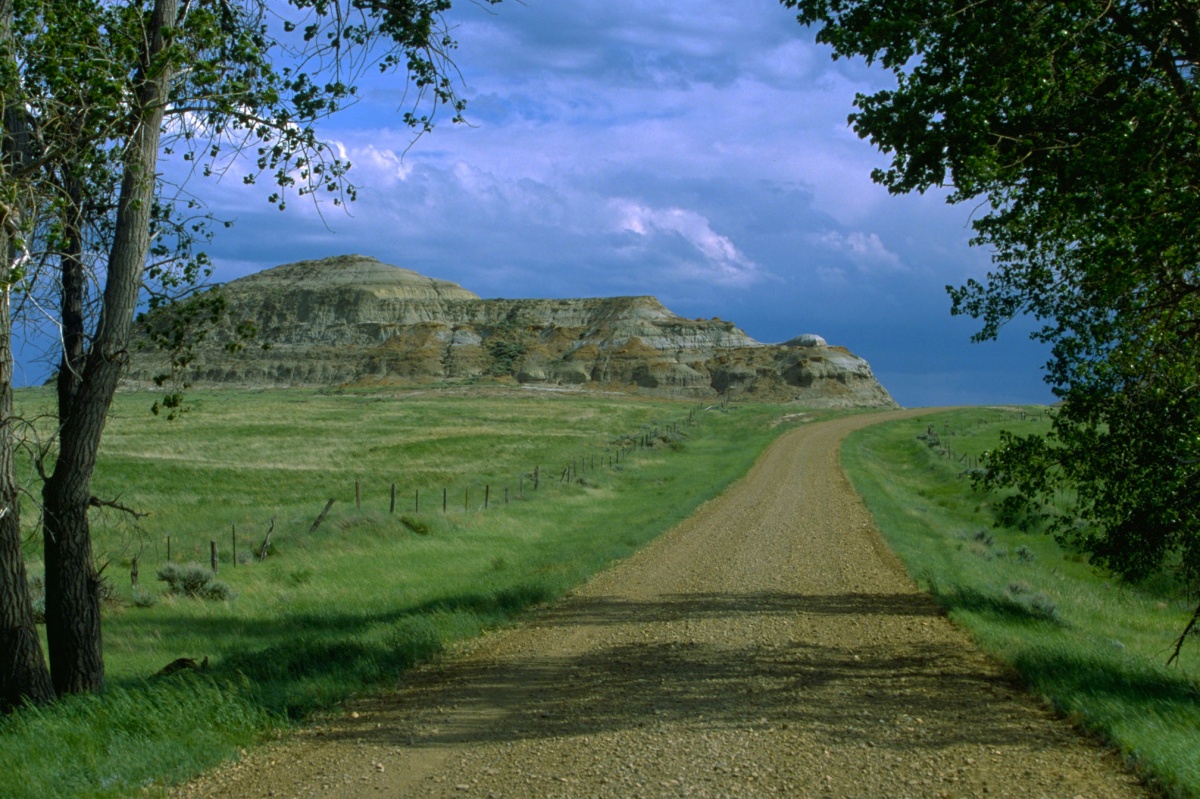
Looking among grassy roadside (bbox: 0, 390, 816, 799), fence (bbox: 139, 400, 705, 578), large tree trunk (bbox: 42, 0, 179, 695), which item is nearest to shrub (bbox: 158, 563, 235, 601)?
Answer: grassy roadside (bbox: 0, 390, 816, 799)

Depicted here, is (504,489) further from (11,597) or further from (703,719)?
(703,719)

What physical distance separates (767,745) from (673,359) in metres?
117

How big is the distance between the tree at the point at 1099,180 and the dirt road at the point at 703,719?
2.39m

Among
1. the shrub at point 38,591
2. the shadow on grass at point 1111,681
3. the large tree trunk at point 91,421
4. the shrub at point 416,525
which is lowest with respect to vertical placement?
the shrub at point 38,591

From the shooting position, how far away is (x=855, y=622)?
35.2ft

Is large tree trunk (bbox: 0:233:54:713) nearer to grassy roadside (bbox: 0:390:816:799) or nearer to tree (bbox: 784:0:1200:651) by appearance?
grassy roadside (bbox: 0:390:816:799)

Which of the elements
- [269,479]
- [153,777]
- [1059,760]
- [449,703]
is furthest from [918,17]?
[269,479]

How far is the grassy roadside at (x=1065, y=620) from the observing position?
6629 mm

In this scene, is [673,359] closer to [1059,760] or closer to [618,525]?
[618,525]

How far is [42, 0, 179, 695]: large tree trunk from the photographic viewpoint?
316 inches

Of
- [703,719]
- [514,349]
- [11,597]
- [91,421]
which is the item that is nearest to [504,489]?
[91,421]

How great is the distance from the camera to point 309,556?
776 inches

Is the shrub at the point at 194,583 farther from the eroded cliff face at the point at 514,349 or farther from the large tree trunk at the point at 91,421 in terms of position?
the eroded cliff face at the point at 514,349

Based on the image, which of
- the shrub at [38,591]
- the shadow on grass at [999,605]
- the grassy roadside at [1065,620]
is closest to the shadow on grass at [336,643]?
the shrub at [38,591]
